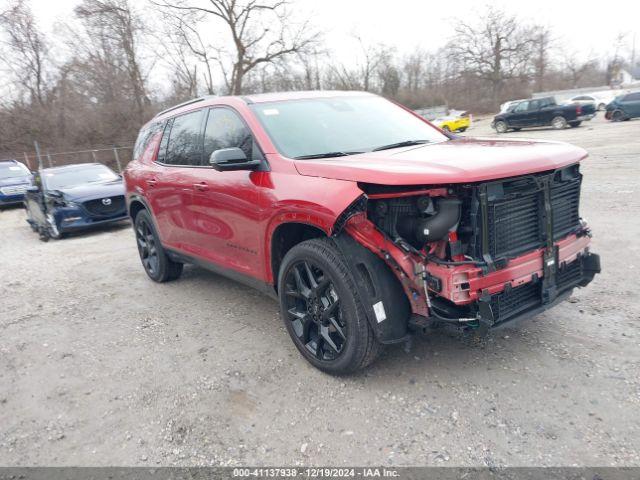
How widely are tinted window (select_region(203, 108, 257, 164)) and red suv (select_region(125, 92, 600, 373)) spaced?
2 centimetres

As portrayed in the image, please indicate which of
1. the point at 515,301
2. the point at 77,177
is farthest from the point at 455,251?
the point at 77,177

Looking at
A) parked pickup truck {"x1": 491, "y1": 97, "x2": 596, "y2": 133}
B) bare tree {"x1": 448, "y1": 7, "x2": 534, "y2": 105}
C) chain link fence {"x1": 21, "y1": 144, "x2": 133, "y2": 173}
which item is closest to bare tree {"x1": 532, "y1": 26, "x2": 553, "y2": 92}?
bare tree {"x1": 448, "y1": 7, "x2": 534, "y2": 105}

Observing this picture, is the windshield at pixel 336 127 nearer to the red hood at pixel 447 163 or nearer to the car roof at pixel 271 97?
the car roof at pixel 271 97

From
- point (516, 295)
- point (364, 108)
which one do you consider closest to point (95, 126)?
point (364, 108)

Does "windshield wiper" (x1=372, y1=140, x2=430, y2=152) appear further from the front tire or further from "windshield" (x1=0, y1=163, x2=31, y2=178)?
"windshield" (x1=0, y1=163, x2=31, y2=178)

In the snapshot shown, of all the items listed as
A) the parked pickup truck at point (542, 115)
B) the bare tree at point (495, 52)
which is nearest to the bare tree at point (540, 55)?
the bare tree at point (495, 52)

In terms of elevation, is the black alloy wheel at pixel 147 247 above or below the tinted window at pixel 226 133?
below

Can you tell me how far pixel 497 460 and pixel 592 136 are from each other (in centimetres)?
1868

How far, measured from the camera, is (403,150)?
11.1ft

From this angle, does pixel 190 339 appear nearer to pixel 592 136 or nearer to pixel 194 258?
pixel 194 258

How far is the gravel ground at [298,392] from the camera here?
250cm

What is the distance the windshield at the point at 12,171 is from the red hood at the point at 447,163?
1688cm

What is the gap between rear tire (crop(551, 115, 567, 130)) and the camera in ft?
76.1

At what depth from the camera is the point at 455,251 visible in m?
2.65
